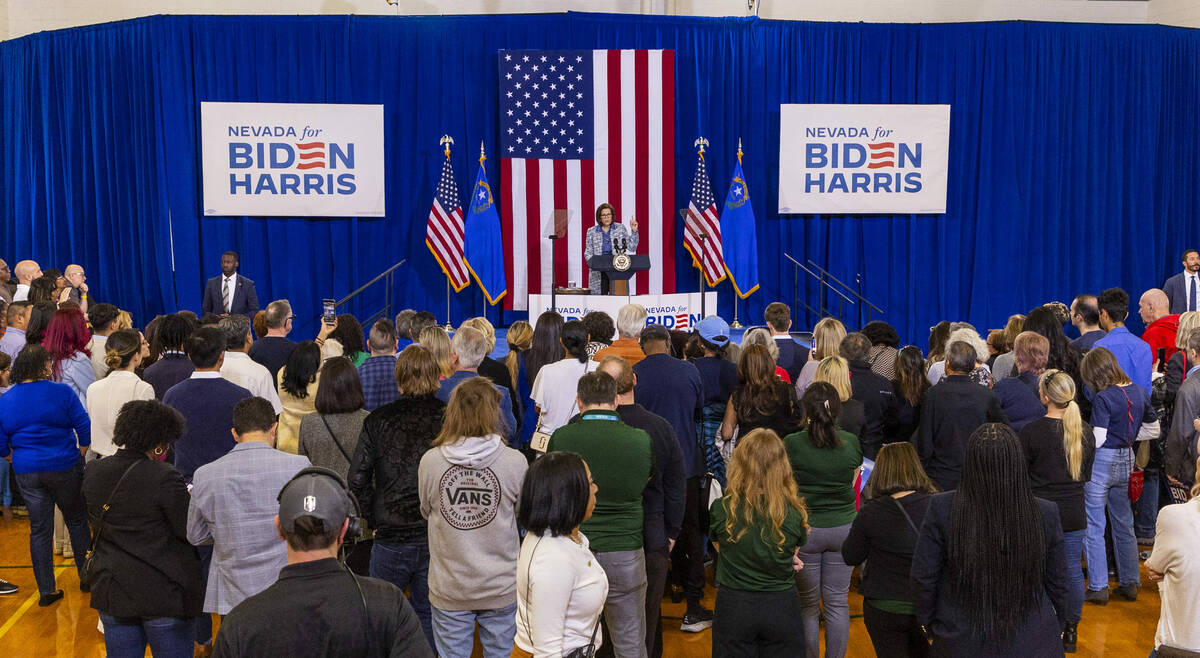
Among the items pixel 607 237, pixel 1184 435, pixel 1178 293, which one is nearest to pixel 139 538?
pixel 1184 435

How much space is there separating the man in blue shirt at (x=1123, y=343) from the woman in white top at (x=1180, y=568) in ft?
9.34

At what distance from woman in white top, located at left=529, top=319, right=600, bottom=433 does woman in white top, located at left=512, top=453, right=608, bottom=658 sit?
74.0 inches

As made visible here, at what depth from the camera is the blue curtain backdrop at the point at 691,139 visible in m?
12.5

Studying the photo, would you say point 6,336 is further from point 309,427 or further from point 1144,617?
point 1144,617

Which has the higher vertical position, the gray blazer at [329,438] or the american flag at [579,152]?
the american flag at [579,152]

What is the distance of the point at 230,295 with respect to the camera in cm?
1107

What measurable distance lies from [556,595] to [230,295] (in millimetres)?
9145

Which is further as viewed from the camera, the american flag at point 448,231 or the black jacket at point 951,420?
the american flag at point 448,231

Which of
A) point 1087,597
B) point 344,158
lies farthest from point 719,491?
point 344,158

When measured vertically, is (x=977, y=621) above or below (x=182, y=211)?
below

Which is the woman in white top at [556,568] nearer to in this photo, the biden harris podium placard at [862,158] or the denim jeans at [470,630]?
the denim jeans at [470,630]

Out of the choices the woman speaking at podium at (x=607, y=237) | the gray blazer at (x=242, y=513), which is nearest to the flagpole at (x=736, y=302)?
the woman speaking at podium at (x=607, y=237)

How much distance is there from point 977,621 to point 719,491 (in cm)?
167

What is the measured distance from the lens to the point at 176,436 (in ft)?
12.2
